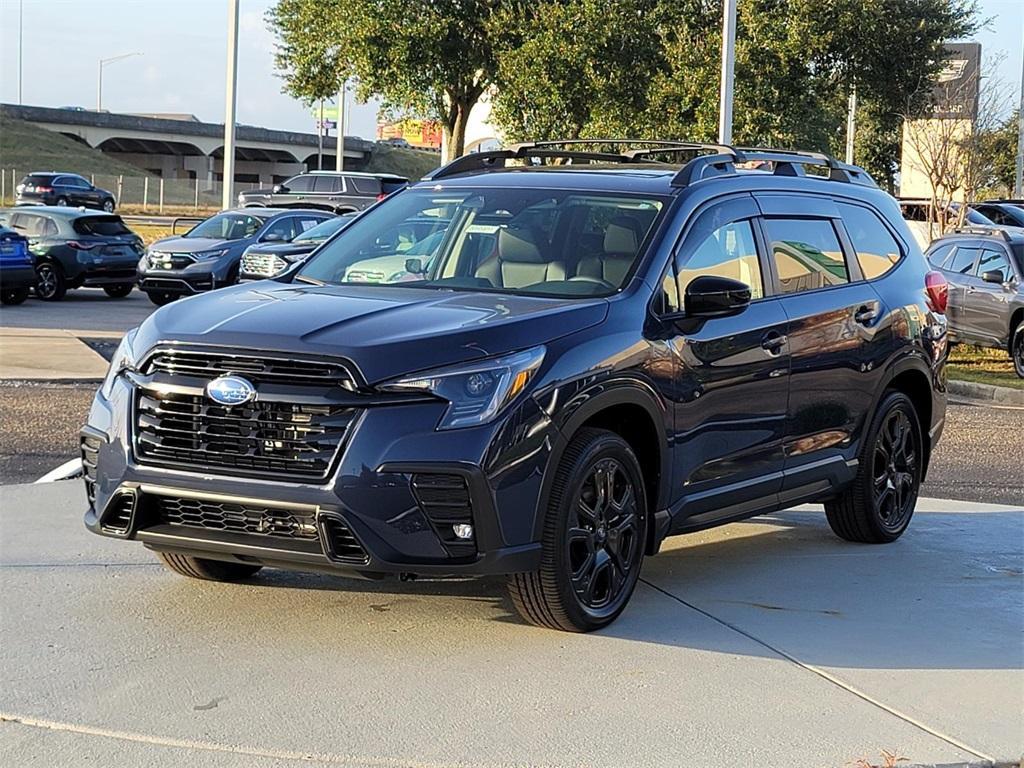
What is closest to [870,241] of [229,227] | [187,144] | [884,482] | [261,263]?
[884,482]

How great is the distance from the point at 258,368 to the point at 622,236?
1857 mm

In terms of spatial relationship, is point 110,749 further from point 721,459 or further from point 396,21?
point 396,21

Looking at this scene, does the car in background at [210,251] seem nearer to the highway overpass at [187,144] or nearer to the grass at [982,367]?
the grass at [982,367]

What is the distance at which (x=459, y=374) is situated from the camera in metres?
5.24

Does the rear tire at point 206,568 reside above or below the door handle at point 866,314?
below

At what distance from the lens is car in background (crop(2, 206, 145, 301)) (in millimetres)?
24281

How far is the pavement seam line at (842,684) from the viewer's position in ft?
15.7

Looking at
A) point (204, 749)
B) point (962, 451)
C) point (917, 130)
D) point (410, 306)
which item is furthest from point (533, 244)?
point (917, 130)

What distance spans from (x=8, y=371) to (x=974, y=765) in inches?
435

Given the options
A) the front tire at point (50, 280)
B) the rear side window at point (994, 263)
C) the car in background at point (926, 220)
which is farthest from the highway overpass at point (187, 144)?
the rear side window at point (994, 263)

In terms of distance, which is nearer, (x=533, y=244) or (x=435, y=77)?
(x=533, y=244)

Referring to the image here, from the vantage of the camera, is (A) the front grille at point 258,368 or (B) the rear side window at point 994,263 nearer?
(A) the front grille at point 258,368

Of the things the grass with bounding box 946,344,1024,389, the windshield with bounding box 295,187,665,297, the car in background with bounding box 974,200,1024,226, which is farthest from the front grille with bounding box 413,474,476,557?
the car in background with bounding box 974,200,1024,226

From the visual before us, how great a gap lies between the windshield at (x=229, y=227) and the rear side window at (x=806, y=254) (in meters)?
18.5
